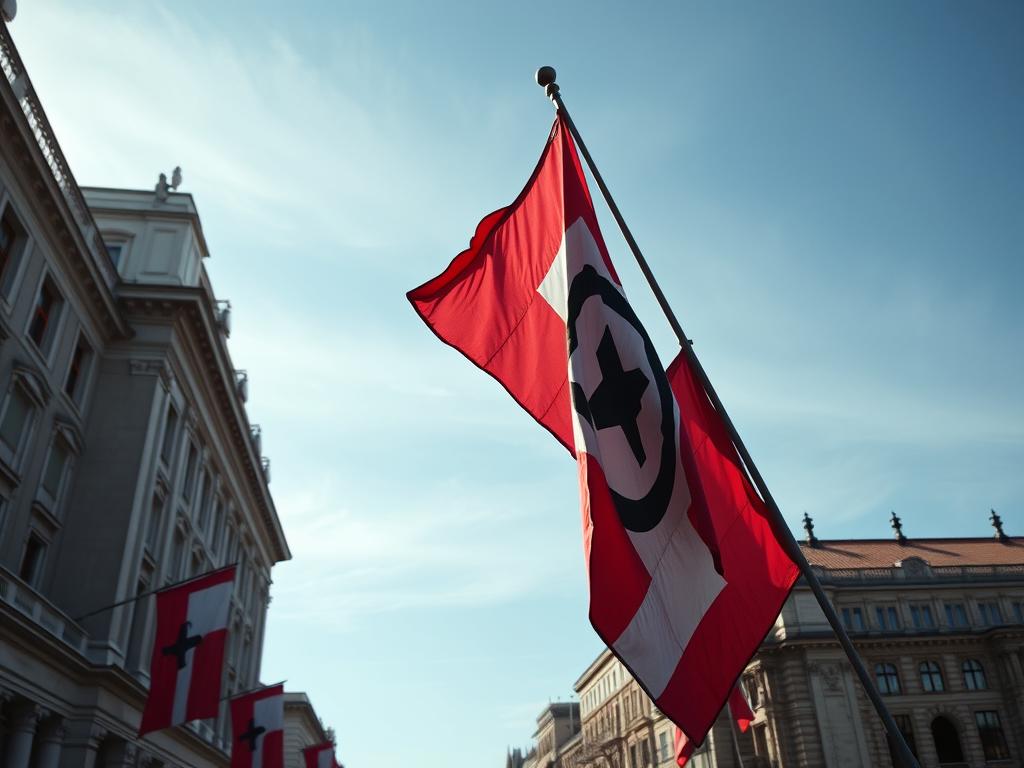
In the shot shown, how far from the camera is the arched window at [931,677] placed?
57156mm

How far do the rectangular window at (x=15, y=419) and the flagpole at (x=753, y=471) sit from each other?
2054 centimetres

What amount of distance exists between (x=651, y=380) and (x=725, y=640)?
2.36m

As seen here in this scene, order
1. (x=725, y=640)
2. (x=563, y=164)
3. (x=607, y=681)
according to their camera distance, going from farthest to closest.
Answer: (x=607, y=681)
(x=563, y=164)
(x=725, y=640)

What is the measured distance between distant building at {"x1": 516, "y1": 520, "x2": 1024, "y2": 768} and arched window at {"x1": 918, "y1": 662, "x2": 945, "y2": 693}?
7 centimetres

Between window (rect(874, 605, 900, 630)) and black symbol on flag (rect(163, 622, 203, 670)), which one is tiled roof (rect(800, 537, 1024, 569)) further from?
black symbol on flag (rect(163, 622, 203, 670))

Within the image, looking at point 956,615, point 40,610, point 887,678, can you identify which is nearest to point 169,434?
point 40,610

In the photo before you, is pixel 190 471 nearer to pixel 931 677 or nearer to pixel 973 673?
pixel 931 677

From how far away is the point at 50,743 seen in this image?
23156 mm

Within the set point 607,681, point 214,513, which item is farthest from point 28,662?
point 607,681

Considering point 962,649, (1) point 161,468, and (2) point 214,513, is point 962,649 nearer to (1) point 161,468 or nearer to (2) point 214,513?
(2) point 214,513

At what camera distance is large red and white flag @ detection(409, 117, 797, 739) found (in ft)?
22.1

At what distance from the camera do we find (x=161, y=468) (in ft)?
102

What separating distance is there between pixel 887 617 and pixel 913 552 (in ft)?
36.5

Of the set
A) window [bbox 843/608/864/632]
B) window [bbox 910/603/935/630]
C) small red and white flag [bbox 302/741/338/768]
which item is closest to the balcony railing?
small red and white flag [bbox 302/741/338/768]
